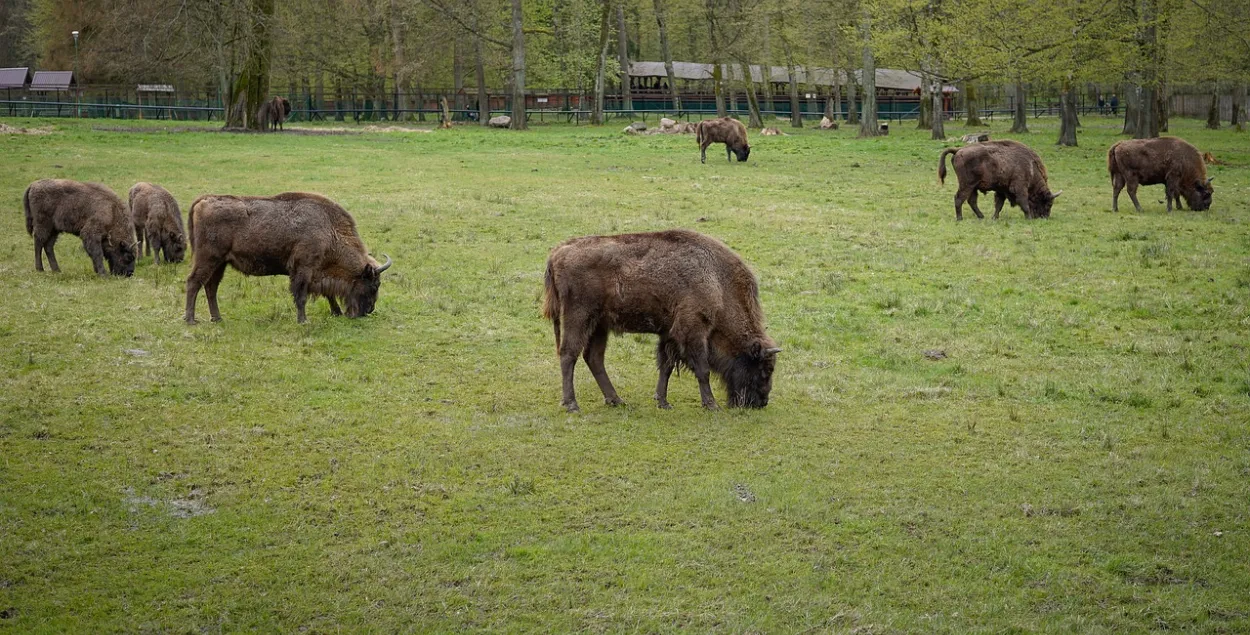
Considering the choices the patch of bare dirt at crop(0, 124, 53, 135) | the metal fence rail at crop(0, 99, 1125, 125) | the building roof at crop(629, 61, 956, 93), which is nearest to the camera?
the patch of bare dirt at crop(0, 124, 53, 135)

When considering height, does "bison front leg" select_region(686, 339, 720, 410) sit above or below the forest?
below

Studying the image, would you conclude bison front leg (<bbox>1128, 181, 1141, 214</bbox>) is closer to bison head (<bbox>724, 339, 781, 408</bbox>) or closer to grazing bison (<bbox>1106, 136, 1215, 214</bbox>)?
grazing bison (<bbox>1106, 136, 1215, 214</bbox>)

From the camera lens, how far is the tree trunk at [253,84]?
131 ft

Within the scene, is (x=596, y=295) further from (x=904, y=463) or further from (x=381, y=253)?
(x=381, y=253)

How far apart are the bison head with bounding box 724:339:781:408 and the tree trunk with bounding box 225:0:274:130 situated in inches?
1300

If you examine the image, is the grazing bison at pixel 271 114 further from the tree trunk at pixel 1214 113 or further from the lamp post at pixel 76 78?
the tree trunk at pixel 1214 113

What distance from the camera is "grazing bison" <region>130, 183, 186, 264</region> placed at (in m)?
17.8

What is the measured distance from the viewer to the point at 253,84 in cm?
4409

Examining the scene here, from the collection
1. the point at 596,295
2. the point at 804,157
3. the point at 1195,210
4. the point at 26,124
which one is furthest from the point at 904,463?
the point at 26,124

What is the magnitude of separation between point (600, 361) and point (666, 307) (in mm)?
913

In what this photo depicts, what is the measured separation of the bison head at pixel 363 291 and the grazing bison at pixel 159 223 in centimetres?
511

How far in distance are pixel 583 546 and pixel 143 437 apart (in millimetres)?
4356

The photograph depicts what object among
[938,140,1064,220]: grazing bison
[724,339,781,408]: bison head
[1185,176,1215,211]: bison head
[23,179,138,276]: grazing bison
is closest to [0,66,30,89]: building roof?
[23,179,138,276]: grazing bison

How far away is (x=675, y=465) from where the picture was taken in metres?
9.22
